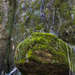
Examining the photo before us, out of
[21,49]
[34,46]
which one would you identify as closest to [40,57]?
[34,46]

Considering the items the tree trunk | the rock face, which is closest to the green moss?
the rock face

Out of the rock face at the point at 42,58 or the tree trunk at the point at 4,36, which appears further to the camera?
the tree trunk at the point at 4,36

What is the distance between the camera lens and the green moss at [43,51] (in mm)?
2853

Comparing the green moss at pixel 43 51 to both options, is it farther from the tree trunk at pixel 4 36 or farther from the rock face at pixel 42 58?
the tree trunk at pixel 4 36

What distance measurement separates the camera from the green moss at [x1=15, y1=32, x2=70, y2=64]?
112 inches

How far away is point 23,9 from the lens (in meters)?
9.10

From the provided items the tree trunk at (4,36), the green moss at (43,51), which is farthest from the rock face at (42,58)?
the tree trunk at (4,36)

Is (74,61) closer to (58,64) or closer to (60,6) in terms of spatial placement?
(58,64)

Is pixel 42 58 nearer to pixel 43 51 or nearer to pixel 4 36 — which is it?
pixel 43 51

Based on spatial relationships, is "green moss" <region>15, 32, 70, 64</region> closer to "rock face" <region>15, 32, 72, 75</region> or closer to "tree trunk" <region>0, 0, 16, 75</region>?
"rock face" <region>15, 32, 72, 75</region>

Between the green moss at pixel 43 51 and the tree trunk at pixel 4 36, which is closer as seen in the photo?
the green moss at pixel 43 51

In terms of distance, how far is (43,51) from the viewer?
289 cm

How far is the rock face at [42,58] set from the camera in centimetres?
284

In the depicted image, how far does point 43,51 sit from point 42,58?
5.3 inches
